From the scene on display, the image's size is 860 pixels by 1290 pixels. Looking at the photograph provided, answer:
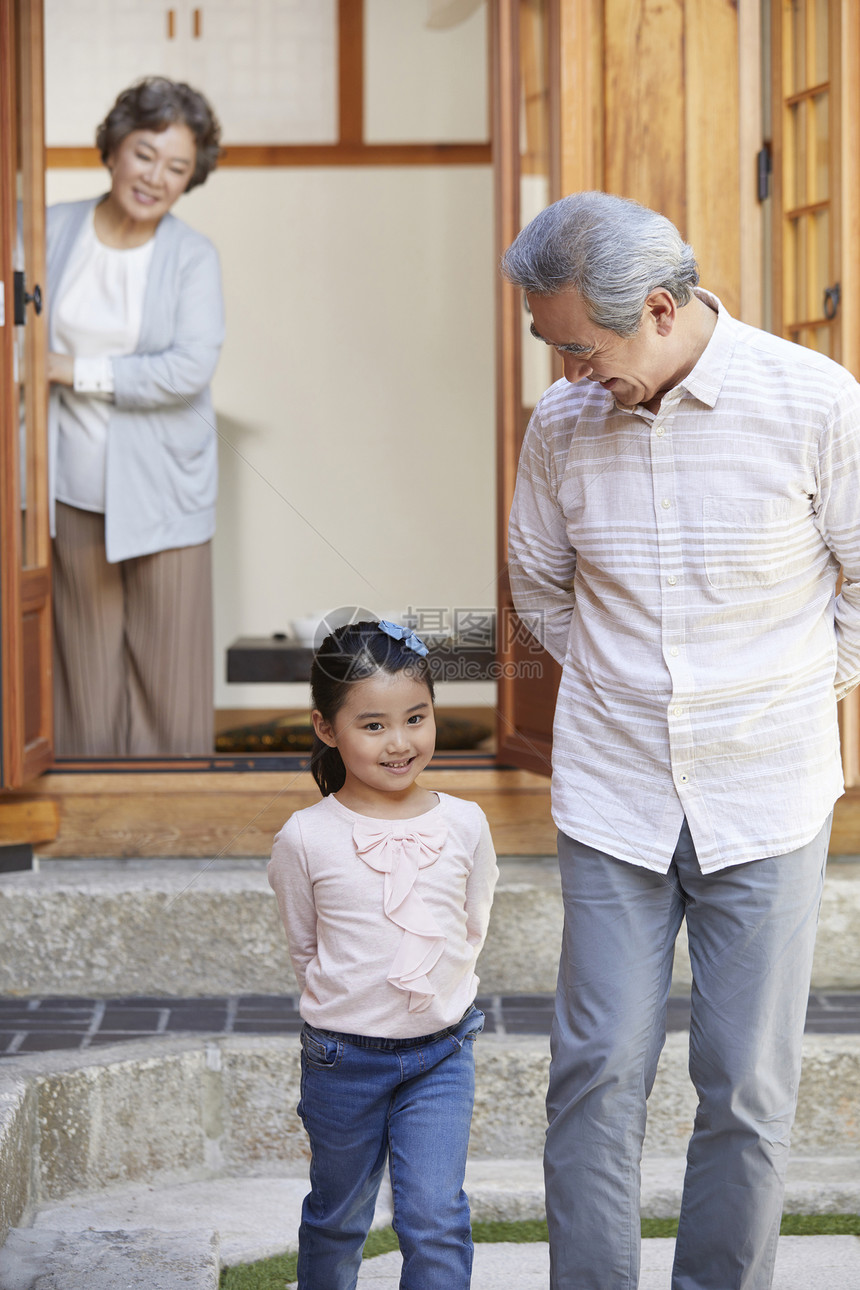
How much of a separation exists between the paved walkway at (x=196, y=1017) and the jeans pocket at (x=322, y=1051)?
111cm

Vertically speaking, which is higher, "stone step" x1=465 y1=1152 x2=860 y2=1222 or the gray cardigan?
the gray cardigan

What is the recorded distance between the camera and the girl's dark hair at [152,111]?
4.00 metres

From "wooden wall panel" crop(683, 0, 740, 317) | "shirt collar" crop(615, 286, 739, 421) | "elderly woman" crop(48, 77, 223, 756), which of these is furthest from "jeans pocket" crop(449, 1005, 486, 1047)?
"elderly woman" crop(48, 77, 223, 756)

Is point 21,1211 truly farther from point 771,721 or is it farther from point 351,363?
point 351,363

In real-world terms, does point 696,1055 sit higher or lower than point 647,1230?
higher

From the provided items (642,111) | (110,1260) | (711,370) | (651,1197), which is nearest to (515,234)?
(642,111)

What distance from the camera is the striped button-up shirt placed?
172 centimetres

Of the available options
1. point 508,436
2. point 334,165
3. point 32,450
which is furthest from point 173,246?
point 334,165

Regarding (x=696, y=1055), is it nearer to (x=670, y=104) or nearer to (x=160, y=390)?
(x=670, y=104)

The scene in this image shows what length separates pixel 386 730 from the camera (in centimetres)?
182

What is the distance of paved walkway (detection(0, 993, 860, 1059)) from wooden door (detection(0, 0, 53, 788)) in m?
0.59

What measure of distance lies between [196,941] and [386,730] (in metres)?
1.60

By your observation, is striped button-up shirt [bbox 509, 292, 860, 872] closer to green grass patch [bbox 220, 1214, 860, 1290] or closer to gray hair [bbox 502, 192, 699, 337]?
gray hair [bbox 502, 192, 699, 337]

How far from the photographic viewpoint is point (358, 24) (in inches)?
211
